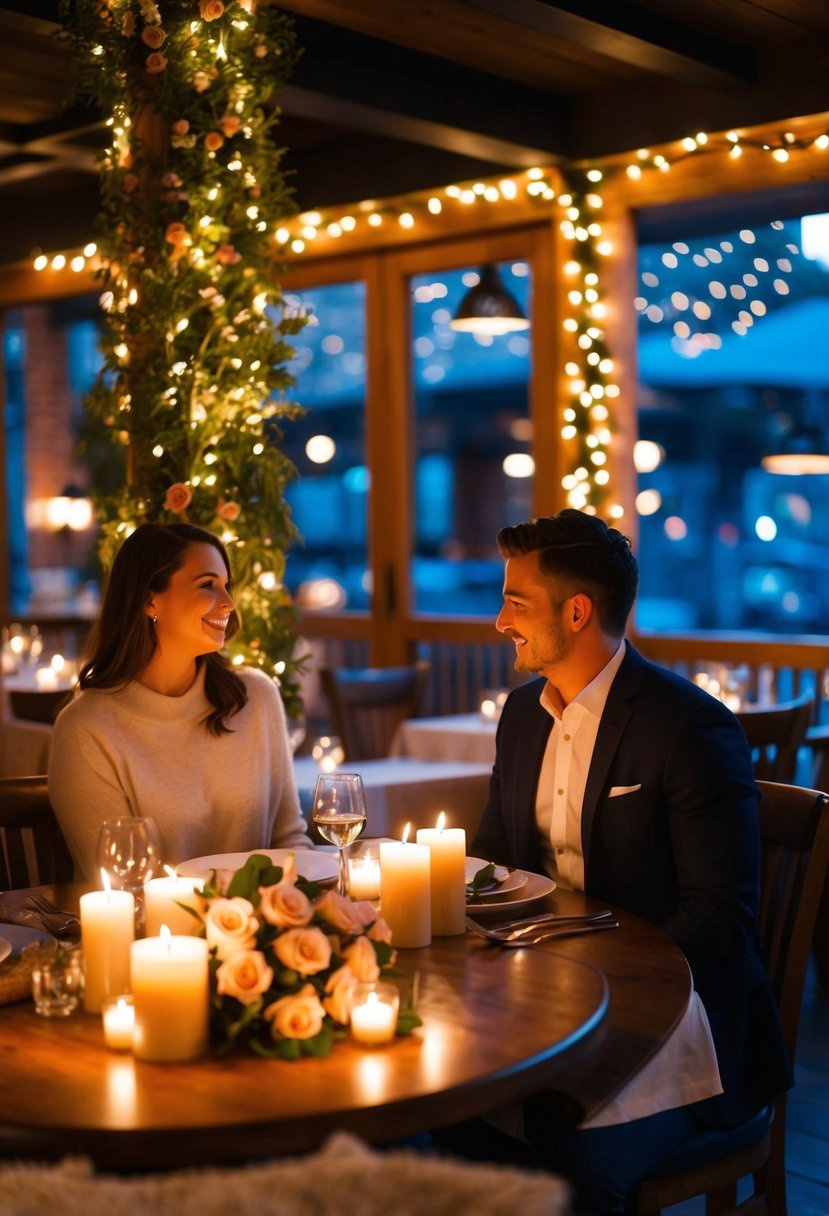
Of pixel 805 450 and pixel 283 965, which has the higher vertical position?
pixel 805 450

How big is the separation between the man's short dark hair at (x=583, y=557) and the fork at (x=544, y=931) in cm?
66

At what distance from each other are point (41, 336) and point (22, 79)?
6496 millimetres

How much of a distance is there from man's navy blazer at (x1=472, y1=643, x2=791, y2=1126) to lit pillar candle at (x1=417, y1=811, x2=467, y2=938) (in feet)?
1.27

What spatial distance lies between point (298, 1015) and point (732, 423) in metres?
5.70

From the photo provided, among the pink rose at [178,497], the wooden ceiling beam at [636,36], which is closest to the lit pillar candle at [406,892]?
the pink rose at [178,497]

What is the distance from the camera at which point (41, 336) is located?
11.7 meters

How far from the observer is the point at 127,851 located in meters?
1.81

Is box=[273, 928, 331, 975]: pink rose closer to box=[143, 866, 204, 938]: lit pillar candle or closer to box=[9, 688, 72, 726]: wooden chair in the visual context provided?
box=[143, 866, 204, 938]: lit pillar candle

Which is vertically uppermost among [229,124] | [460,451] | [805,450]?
[229,124]

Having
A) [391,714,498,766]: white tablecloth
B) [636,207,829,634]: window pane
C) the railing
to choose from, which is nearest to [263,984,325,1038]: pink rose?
Result: [391,714,498,766]: white tablecloth

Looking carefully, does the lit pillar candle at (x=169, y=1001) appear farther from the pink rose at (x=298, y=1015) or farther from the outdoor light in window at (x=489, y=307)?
the outdoor light in window at (x=489, y=307)

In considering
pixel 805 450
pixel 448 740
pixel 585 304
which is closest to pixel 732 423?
pixel 805 450

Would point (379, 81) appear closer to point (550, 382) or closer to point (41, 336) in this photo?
point (550, 382)

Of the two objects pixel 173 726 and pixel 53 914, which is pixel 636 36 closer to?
pixel 173 726
